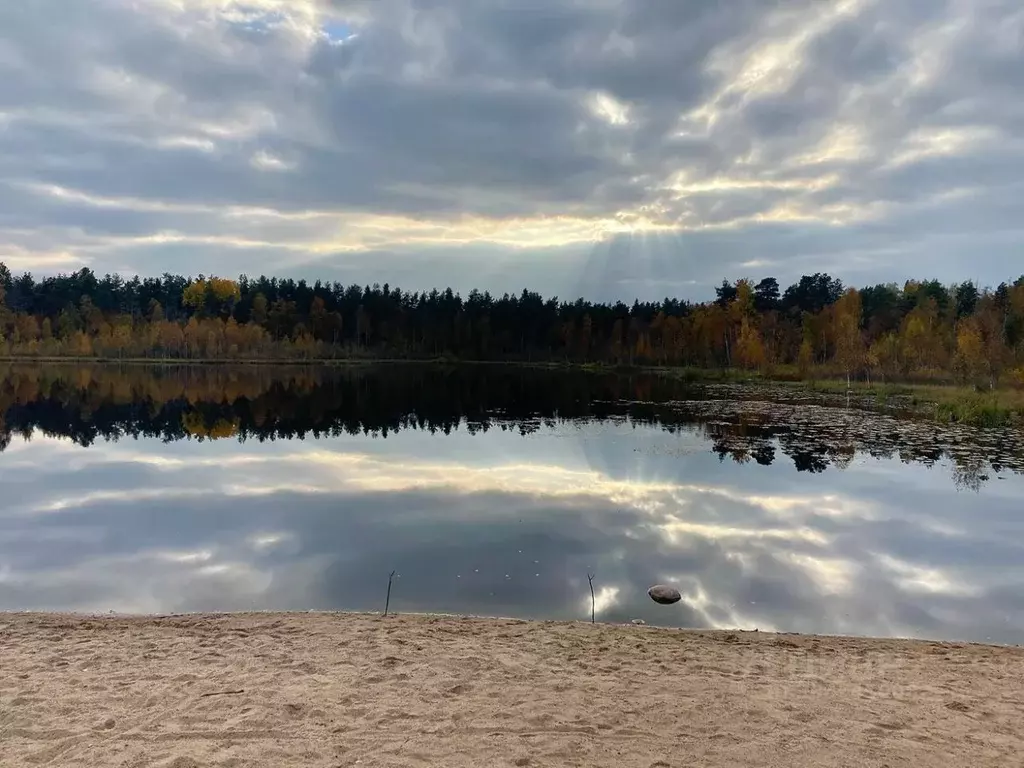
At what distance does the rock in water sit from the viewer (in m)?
9.88

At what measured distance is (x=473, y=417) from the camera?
34.7m

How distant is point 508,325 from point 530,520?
106 metres

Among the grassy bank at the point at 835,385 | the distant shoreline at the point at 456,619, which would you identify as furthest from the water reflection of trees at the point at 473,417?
the distant shoreline at the point at 456,619

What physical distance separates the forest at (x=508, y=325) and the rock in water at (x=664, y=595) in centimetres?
4286

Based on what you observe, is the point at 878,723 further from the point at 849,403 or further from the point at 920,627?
the point at 849,403

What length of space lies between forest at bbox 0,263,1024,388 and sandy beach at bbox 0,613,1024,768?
45056mm

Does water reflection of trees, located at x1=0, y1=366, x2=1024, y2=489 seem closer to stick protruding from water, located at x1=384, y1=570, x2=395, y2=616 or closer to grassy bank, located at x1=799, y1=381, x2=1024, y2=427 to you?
grassy bank, located at x1=799, y1=381, x2=1024, y2=427

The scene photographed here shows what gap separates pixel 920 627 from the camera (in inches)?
367

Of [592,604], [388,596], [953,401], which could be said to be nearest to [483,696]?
[388,596]

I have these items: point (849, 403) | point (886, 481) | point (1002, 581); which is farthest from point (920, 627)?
point (849, 403)

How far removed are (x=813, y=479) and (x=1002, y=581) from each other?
819 cm

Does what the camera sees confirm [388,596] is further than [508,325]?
No

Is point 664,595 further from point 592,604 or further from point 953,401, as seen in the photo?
point 953,401

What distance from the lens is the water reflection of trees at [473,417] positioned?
80.0 feet
